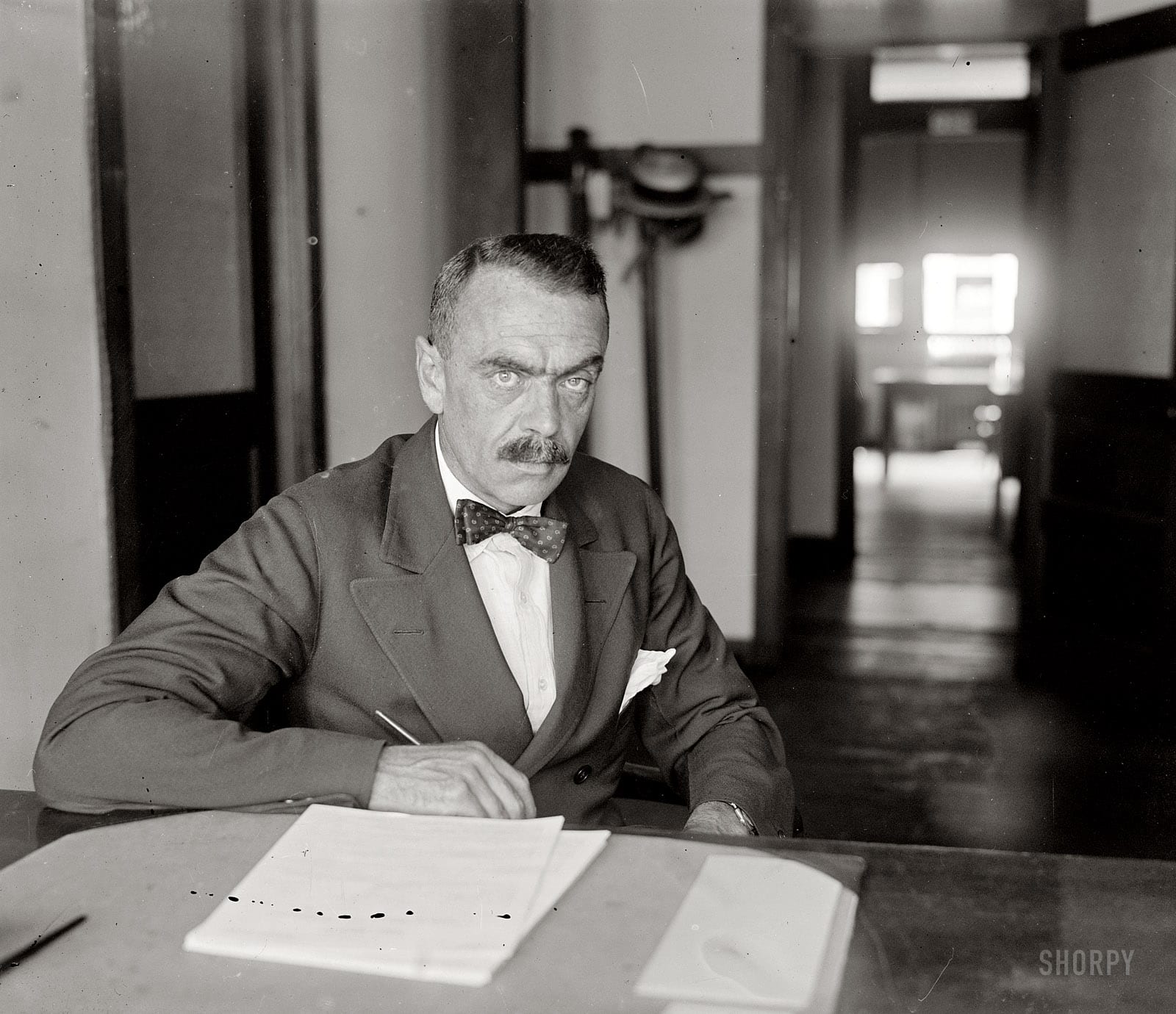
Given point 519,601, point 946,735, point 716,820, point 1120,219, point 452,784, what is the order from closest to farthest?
1. point 452,784
2. point 716,820
3. point 519,601
4. point 946,735
5. point 1120,219

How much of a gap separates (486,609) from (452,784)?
0.45 meters

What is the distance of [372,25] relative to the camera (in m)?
3.75

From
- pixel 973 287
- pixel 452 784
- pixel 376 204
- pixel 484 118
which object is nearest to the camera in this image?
pixel 452 784

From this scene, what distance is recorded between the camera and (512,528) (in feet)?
5.69

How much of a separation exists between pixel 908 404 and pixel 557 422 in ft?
32.3

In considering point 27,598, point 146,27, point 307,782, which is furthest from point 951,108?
point 307,782

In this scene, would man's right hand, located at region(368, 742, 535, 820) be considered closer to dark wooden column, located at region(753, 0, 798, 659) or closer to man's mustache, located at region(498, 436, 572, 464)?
man's mustache, located at region(498, 436, 572, 464)

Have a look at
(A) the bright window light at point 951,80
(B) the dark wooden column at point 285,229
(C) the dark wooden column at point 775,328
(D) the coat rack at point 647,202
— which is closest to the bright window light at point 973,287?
(A) the bright window light at point 951,80

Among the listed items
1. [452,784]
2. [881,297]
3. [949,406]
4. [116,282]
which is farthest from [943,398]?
[452,784]

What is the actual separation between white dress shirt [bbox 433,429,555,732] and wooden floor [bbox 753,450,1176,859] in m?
1.64

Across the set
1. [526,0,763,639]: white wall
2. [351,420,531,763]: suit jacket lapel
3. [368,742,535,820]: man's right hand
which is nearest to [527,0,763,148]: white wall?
[526,0,763,639]: white wall

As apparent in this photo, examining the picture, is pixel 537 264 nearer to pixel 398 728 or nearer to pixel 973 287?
pixel 398 728

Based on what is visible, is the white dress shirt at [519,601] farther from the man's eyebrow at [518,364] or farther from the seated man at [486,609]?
the man's eyebrow at [518,364]

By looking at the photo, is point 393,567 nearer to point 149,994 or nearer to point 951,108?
point 149,994
